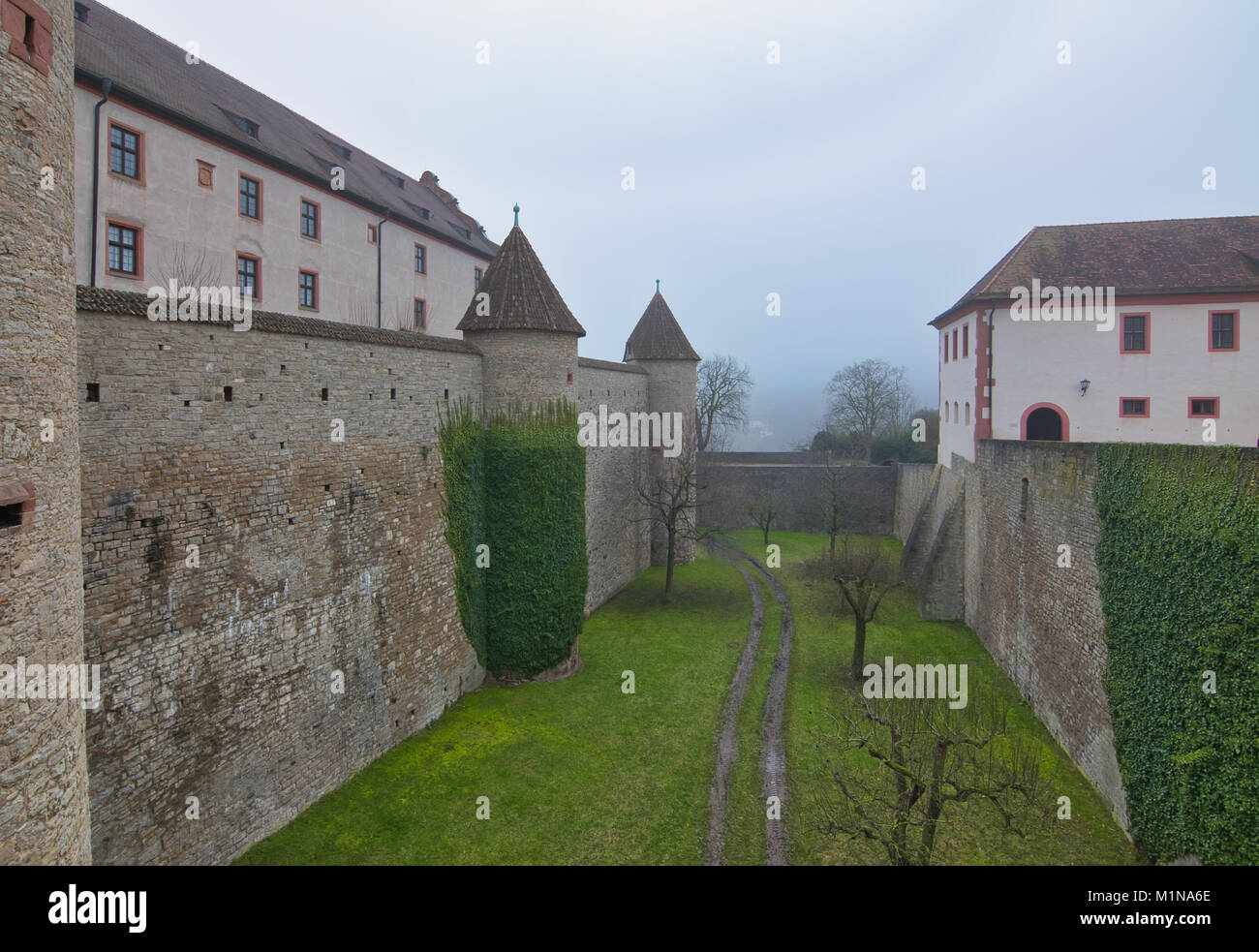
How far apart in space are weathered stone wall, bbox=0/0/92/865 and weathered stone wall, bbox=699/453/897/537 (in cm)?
3021

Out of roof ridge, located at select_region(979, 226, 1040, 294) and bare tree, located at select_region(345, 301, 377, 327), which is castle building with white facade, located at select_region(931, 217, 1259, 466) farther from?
bare tree, located at select_region(345, 301, 377, 327)

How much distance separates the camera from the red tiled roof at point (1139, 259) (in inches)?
821

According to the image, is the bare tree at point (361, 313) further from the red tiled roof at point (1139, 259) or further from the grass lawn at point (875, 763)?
the red tiled roof at point (1139, 259)

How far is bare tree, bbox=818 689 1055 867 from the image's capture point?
8.11 m

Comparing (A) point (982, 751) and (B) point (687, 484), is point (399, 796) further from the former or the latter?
(B) point (687, 484)

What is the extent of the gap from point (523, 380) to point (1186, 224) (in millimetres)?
21841

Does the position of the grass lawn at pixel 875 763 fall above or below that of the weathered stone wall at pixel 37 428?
below

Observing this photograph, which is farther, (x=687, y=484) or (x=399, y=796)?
(x=687, y=484)

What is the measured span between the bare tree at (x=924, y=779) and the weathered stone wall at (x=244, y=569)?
303 inches

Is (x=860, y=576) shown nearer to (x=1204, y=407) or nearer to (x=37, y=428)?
(x=1204, y=407)

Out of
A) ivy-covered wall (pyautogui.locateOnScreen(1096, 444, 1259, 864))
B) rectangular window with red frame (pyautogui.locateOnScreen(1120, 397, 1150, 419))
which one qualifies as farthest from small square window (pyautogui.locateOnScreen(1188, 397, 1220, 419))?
ivy-covered wall (pyautogui.locateOnScreen(1096, 444, 1259, 864))

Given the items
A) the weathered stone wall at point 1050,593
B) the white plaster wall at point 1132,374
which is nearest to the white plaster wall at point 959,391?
the white plaster wall at point 1132,374

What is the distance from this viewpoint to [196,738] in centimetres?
910
